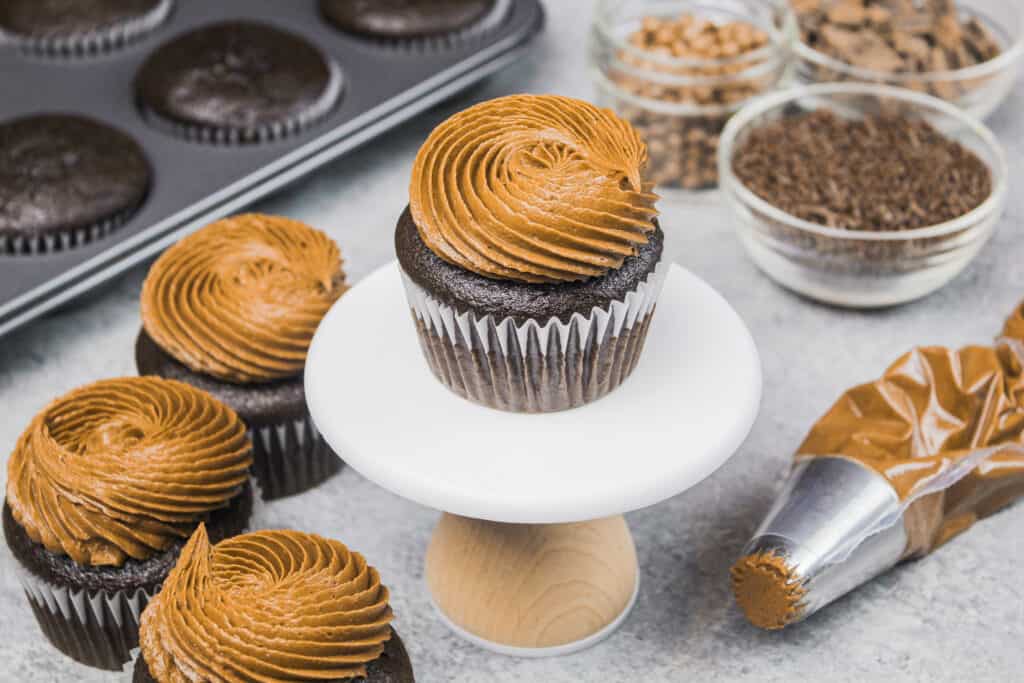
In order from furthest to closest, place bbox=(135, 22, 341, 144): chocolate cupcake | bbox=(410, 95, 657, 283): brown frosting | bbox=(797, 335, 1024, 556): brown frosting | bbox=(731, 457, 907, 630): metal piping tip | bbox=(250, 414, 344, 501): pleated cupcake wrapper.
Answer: bbox=(135, 22, 341, 144): chocolate cupcake, bbox=(250, 414, 344, 501): pleated cupcake wrapper, bbox=(797, 335, 1024, 556): brown frosting, bbox=(731, 457, 907, 630): metal piping tip, bbox=(410, 95, 657, 283): brown frosting

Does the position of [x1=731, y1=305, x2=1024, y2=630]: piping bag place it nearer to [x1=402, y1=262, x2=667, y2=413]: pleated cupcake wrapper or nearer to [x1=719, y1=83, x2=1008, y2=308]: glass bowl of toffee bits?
[x1=719, y1=83, x2=1008, y2=308]: glass bowl of toffee bits

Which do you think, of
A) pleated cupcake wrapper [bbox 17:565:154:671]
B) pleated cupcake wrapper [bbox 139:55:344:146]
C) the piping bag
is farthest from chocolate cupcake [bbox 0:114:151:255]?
the piping bag

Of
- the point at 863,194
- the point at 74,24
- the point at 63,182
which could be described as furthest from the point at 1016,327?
the point at 74,24

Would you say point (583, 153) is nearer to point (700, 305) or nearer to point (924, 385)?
point (700, 305)

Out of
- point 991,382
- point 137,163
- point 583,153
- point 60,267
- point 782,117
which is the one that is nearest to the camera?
point 583,153

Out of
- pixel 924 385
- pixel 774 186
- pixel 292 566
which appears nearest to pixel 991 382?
pixel 924 385

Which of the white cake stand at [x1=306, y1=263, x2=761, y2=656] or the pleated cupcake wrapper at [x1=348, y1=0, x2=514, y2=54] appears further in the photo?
the pleated cupcake wrapper at [x1=348, y1=0, x2=514, y2=54]

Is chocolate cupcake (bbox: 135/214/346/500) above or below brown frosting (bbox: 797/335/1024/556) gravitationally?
above

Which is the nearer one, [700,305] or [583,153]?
[583,153]
